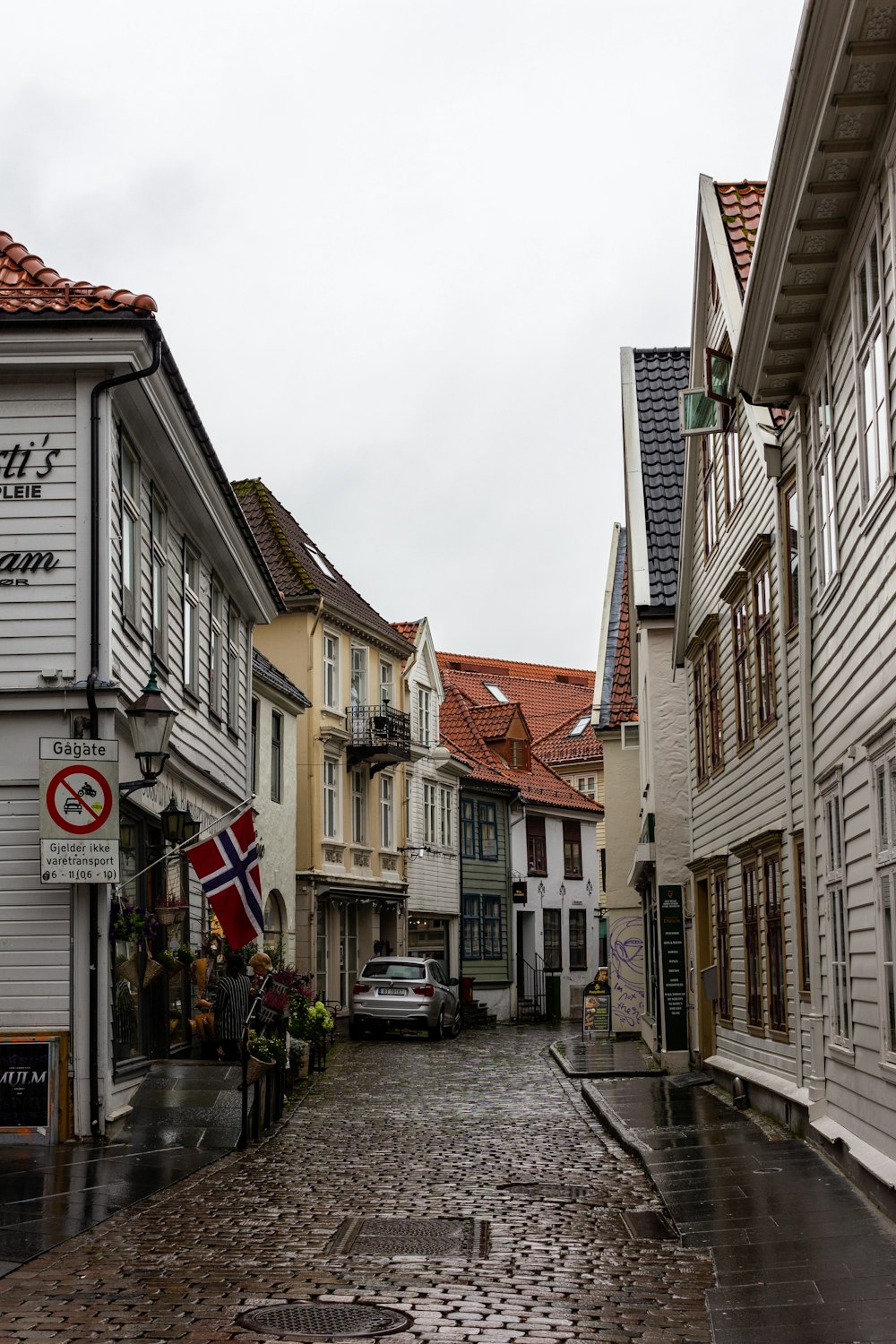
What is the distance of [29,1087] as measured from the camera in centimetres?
1293

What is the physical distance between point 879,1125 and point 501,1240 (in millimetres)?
2340

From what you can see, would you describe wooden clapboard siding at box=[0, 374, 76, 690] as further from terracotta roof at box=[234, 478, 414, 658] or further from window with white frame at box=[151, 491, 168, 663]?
terracotta roof at box=[234, 478, 414, 658]

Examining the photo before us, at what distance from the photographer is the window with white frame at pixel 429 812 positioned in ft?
150

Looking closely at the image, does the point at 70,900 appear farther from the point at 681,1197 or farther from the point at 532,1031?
the point at 532,1031

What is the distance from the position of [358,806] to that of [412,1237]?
31.4 m

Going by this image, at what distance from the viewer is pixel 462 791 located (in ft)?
162

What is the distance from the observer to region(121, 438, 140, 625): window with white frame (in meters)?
14.6

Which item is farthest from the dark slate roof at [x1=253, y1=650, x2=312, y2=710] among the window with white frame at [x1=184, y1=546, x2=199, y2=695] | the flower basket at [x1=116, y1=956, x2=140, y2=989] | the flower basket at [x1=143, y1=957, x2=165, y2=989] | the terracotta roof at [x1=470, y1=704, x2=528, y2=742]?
the terracotta roof at [x1=470, y1=704, x2=528, y2=742]

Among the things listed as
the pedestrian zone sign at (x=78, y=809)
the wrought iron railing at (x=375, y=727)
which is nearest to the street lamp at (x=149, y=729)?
the pedestrian zone sign at (x=78, y=809)

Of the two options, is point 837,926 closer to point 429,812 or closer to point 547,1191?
point 547,1191

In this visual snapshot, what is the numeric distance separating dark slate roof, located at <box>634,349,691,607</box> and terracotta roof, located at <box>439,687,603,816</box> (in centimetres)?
2385

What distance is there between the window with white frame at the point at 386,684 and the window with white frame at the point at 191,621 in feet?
76.1

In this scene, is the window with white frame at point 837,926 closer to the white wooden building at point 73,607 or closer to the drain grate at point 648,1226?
the drain grate at point 648,1226

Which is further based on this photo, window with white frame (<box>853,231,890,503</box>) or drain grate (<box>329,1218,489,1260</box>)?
window with white frame (<box>853,231,890,503</box>)
